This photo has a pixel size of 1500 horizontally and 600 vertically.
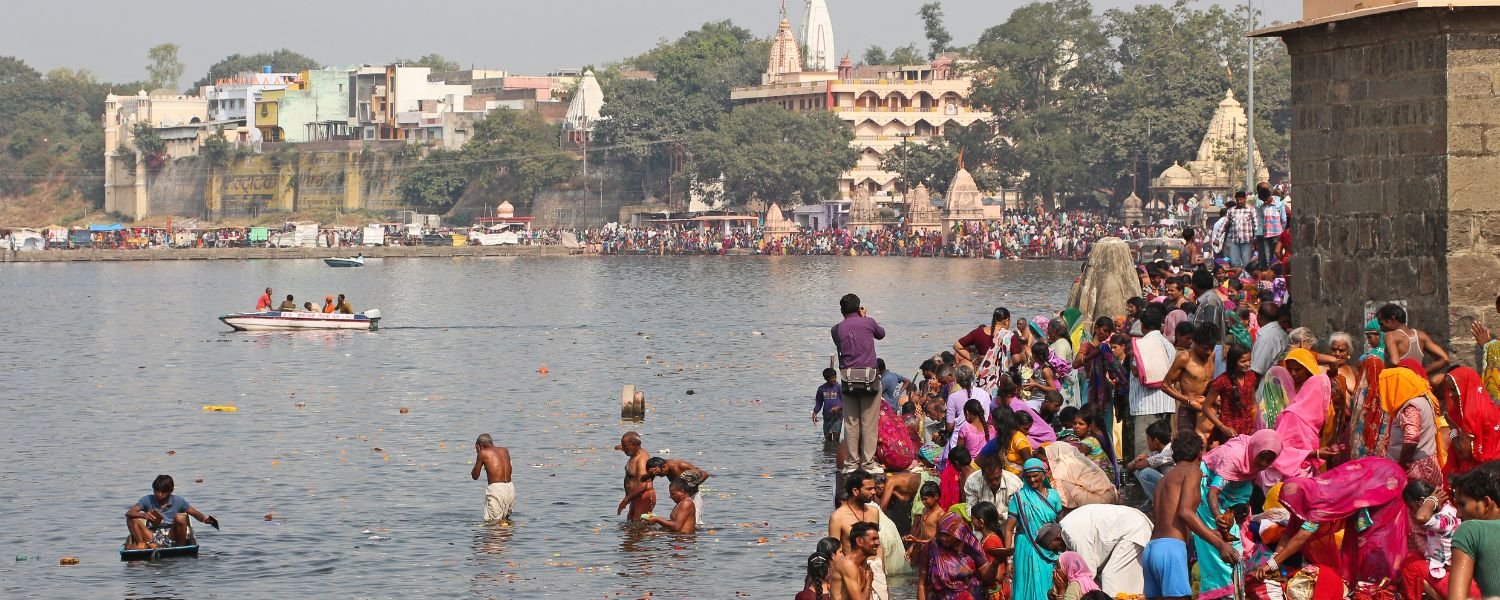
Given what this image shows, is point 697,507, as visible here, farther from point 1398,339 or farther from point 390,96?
point 390,96

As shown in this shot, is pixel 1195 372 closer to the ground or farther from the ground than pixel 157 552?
farther from the ground

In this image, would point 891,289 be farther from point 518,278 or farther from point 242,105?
point 242,105

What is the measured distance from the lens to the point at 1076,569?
1058 centimetres

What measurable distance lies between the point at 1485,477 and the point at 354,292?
68.9m

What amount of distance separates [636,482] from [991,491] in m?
6.47

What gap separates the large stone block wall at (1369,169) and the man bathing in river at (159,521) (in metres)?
9.07

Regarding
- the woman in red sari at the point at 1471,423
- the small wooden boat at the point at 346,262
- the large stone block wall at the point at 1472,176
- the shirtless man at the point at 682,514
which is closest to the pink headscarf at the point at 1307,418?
the woman in red sari at the point at 1471,423

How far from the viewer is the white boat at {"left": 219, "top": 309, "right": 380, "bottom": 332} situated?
47.3m

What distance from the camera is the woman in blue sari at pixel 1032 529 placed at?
10789 mm

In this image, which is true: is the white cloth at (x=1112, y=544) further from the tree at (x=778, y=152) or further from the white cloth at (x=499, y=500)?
the tree at (x=778, y=152)

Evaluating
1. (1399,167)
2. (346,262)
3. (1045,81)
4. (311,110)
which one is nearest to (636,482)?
(1399,167)

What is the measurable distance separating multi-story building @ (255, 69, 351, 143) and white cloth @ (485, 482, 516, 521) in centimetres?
12650

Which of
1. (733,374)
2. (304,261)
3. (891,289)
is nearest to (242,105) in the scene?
(304,261)

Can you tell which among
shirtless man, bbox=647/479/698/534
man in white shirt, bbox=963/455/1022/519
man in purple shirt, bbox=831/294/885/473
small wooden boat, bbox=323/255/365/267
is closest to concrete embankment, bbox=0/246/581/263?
small wooden boat, bbox=323/255/365/267
